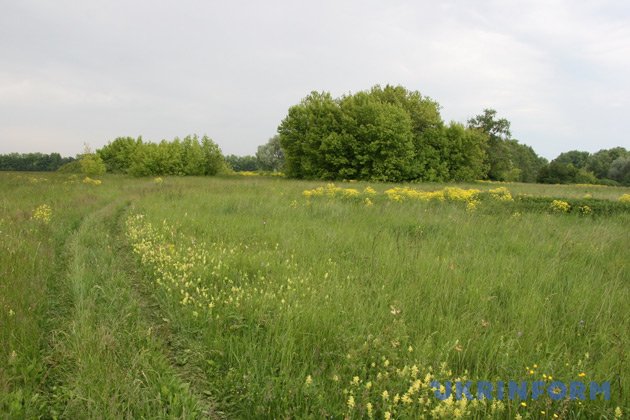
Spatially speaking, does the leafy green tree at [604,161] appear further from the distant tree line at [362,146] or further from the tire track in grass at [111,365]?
the tire track in grass at [111,365]

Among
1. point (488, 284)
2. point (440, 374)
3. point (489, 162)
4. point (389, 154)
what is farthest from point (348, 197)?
point (489, 162)

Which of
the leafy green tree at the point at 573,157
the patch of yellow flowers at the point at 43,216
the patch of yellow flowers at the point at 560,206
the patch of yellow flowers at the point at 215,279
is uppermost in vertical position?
the leafy green tree at the point at 573,157

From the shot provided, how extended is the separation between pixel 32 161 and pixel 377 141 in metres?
127

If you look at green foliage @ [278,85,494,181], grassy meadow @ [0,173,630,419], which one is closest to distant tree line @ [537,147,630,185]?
green foliage @ [278,85,494,181]

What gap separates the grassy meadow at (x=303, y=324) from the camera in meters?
2.64

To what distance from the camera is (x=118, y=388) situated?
2691 mm

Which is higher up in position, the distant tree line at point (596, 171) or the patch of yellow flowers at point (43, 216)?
the distant tree line at point (596, 171)

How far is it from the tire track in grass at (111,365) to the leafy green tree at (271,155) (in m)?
84.9

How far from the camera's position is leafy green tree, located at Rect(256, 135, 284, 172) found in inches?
3509

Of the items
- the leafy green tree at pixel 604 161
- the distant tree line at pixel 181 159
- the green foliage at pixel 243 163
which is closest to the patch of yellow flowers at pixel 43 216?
the distant tree line at pixel 181 159

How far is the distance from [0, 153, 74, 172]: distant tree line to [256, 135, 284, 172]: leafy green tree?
208 feet

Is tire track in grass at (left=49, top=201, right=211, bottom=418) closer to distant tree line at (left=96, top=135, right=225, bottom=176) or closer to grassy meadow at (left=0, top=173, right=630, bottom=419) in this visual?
grassy meadow at (left=0, top=173, right=630, bottom=419)

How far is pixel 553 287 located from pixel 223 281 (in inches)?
182

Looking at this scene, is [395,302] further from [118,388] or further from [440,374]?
[118,388]
